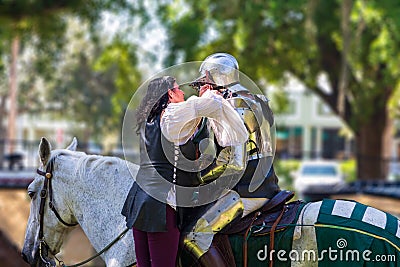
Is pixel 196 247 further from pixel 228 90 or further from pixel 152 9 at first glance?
pixel 152 9

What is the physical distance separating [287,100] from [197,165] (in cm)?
1712

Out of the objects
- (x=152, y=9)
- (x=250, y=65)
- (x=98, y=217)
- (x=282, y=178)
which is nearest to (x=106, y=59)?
(x=152, y=9)

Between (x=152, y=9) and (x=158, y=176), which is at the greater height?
(x=152, y=9)

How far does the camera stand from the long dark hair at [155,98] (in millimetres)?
4406

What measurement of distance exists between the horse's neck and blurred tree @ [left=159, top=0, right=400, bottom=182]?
10475mm

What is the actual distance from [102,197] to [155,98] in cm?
85

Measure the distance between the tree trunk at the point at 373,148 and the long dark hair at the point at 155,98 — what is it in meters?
15.6

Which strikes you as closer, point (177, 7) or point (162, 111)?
point (162, 111)

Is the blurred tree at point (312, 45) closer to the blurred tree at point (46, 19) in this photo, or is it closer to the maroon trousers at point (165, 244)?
the blurred tree at point (46, 19)

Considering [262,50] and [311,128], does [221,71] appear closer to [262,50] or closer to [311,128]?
[262,50]

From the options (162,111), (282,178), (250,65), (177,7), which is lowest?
(282,178)

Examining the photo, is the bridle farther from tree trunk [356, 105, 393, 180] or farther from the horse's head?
tree trunk [356, 105, 393, 180]

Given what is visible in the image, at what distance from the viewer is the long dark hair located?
173 inches

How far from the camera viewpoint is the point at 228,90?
4.43m
